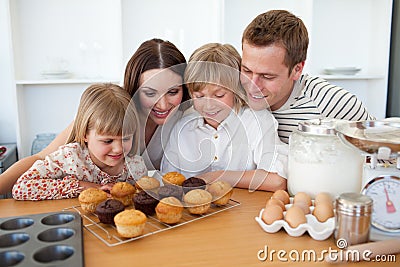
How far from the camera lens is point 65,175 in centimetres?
126

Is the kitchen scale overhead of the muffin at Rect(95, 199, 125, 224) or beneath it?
overhead

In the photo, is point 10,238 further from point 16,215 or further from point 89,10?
point 89,10

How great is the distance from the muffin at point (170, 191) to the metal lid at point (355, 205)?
385 mm

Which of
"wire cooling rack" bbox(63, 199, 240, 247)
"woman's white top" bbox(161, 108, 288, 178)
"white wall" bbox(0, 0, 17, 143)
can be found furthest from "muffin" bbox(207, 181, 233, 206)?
"white wall" bbox(0, 0, 17, 143)

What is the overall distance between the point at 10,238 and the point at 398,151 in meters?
0.82

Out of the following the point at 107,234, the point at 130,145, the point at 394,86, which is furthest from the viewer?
the point at 394,86

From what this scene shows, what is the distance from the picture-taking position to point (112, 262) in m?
0.77

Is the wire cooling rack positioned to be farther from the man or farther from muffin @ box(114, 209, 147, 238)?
the man

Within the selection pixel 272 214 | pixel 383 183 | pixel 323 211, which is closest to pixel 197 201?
pixel 272 214

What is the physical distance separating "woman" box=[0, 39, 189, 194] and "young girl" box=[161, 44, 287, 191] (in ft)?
0.13

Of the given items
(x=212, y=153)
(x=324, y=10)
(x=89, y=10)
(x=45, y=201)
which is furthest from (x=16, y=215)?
(x=324, y=10)

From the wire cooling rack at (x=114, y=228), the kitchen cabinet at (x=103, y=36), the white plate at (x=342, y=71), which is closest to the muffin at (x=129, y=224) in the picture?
the wire cooling rack at (x=114, y=228)

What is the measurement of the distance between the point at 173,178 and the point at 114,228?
0.78ft

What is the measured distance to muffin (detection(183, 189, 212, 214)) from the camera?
3.21 feet
